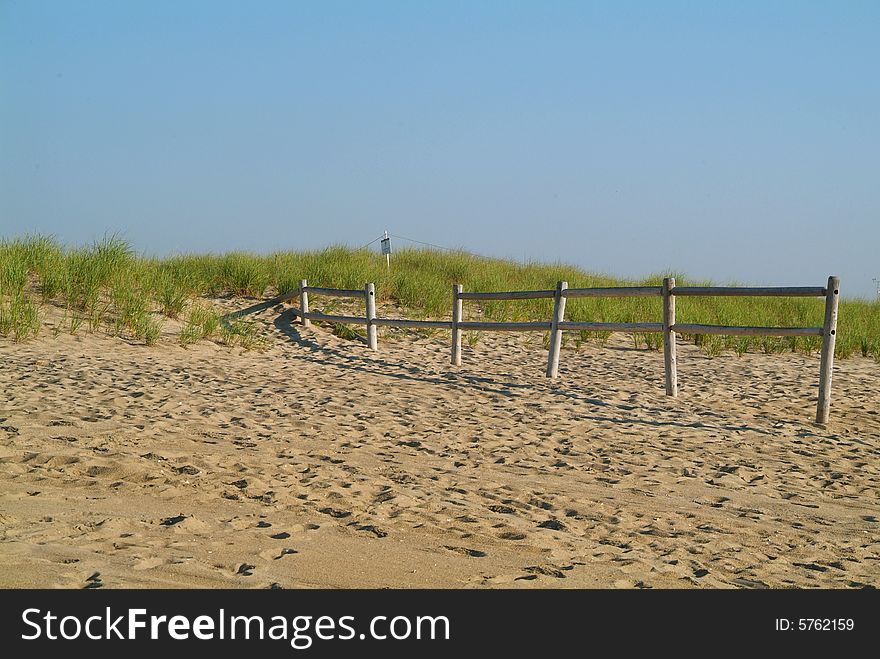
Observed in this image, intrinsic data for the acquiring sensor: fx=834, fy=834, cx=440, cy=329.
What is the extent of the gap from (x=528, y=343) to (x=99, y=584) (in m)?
12.0

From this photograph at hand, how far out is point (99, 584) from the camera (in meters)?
3.56

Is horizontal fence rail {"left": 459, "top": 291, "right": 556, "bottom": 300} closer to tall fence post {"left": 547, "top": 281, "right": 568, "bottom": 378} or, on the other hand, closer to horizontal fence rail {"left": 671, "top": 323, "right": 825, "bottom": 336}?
tall fence post {"left": 547, "top": 281, "right": 568, "bottom": 378}

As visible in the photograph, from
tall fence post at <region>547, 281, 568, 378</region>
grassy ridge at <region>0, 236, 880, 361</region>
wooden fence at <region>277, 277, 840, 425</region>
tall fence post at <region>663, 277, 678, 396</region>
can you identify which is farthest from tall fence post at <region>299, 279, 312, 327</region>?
tall fence post at <region>663, 277, 678, 396</region>

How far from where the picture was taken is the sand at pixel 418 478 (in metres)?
4.21

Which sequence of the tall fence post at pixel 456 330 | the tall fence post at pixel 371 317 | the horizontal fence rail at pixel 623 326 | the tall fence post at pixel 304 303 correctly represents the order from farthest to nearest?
1. the tall fence post at pixel 304 303
2. the tall fence post at pixel 371 317
3. the tall fence post at pixel 456 330
4. the horizontal fence rail at pixel 623 326

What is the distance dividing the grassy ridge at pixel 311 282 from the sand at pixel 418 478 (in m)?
1.56

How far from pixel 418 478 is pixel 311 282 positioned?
11.1m

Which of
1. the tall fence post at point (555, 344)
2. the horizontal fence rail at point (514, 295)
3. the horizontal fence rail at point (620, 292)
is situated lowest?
the tall fence post at point (555, 344)

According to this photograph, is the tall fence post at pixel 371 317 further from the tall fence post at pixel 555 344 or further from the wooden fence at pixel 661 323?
the tall fence post at pixel 555 344

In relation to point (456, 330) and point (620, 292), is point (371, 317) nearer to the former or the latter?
point (456, 330)

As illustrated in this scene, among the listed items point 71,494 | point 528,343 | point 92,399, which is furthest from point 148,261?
point 71,494

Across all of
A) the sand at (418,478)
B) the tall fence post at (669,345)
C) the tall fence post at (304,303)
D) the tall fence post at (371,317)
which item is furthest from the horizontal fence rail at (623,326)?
the tall fence post at (304,303)

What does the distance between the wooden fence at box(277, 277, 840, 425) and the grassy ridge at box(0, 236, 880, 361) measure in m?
1.94

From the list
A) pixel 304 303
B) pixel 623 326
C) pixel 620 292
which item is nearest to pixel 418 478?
pixel 623 326
